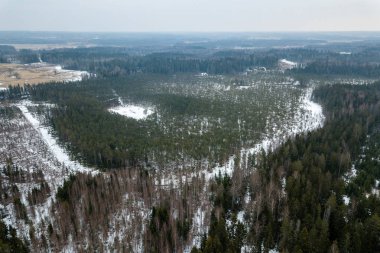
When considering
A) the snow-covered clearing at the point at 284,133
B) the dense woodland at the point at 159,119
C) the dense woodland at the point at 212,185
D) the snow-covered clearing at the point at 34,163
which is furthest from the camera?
the dense woodland at the point at 159,119

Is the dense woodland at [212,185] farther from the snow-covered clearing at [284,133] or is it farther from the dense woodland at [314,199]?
the snow-covered clearing at [284,133]

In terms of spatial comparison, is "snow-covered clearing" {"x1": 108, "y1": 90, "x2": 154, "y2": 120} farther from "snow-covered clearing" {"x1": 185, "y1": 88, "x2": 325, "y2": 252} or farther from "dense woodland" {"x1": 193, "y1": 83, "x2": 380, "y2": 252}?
"dense woodland" {"x1": 193, "y1": 83, "x2": 380, "y2": 252}

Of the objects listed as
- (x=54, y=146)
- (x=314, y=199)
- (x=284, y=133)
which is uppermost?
(x=314, y=199)

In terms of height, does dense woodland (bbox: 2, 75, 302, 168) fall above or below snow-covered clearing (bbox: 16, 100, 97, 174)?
above

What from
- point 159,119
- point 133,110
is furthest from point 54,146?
point 133,110

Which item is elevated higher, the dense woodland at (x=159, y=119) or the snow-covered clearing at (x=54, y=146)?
the dense woodland at (x=159, y=119)

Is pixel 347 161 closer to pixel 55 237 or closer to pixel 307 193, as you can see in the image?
pixel 307 193

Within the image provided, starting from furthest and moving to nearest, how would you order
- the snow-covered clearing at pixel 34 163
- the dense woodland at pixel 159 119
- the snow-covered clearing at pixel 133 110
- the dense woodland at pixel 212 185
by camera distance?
the snow-covered clearing at pixel 133 110 < the dense woodland at pixel 159 119 < the snow-covered clearing at pixel 34 163 < the dense woodland at pixel 212 185

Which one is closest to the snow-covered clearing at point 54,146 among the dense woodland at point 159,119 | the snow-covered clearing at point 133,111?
the dense woodland at point 159,119

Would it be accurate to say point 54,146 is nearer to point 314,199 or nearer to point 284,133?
point 284,133

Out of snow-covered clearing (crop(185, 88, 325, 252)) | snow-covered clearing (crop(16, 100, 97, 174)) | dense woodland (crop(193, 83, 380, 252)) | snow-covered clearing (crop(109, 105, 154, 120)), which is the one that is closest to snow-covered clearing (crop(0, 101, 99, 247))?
snow-covered clearing (crop(16, 100, 97, 174))

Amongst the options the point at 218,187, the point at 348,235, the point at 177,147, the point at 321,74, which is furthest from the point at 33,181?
the point at 321,74
